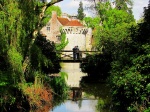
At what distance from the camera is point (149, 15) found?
12.8 meters

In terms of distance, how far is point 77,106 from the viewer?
1628 cm

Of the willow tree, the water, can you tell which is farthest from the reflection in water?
the willow tree

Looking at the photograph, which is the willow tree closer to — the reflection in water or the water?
the reflection in water

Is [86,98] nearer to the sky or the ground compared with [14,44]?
nearer to the ground

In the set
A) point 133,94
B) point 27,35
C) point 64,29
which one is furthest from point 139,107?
point 64,29

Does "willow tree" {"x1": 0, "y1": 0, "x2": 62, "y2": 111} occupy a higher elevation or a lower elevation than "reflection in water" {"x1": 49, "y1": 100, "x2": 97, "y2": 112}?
higher

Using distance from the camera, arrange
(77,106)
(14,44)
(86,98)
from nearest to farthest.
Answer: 1. (14,44)
2. (77,106)
3. (86,98)

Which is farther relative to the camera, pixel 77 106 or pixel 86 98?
pixel 86 98

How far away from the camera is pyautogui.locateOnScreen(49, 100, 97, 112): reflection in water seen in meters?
15.4

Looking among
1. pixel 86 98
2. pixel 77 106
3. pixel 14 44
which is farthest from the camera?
pixel 86 98

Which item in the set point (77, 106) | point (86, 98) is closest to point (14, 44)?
point (77, 106)

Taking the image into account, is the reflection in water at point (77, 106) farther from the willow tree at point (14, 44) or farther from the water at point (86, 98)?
the willow tree at point (14, 44)

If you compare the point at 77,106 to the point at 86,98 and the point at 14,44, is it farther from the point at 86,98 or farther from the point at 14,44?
the point at 14,44

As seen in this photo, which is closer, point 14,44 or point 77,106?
point 14,44
